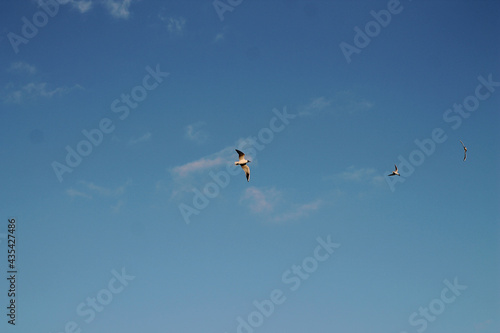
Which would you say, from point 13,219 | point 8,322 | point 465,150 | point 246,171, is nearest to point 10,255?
point 13,219

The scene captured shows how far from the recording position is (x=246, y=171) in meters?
25.6

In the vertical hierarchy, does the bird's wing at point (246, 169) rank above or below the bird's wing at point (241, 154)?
below

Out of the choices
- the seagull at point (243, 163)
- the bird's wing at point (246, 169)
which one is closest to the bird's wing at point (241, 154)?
the seagull at point (243, 163)

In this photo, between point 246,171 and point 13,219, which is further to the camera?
point 246,171

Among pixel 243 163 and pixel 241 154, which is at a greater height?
pixel 241 154

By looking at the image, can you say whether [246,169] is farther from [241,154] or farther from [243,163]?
[241,154]

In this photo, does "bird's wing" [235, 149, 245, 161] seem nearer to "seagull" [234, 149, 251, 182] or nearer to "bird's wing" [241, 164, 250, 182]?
"seagull" [234, 149, 251, 182]

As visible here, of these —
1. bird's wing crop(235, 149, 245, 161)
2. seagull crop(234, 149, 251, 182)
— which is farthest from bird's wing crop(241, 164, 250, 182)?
bird's wing crop(235, 149, 245, 161)

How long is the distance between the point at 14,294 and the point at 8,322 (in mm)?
2080

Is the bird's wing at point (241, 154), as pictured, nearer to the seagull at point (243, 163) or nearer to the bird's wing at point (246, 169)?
the seagull at point (243, 163)

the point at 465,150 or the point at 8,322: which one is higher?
the point at 465,150

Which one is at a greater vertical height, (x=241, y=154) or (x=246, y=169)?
(x=241, y=154)

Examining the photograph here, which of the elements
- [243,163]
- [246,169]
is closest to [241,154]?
[243,163]

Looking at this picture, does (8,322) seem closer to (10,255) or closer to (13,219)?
(10,255)
